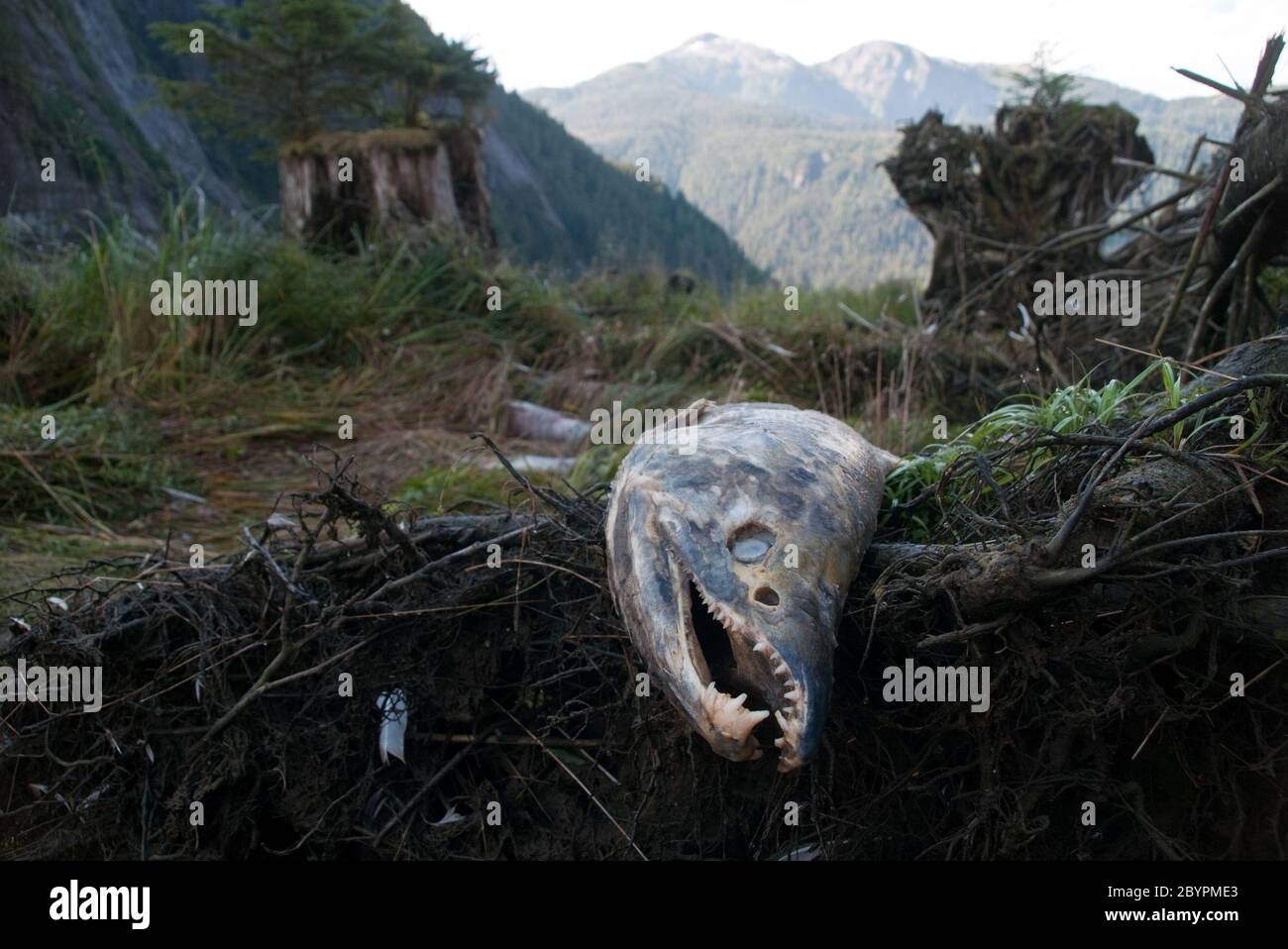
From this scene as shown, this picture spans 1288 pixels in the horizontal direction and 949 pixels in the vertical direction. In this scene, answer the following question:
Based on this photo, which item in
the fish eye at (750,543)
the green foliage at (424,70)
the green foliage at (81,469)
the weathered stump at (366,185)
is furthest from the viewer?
the green foliage at (424,70)

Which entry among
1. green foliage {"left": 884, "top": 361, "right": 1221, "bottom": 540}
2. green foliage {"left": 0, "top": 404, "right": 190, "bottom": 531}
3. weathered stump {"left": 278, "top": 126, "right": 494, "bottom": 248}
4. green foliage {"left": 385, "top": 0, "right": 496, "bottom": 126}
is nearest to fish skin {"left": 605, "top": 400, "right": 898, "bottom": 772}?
green foliage {"left": 884, "top": 361, "right": 1221, "bottom": 540}

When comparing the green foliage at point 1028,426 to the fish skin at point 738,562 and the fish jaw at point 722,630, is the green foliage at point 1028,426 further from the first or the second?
the fish jaw at point 722,630

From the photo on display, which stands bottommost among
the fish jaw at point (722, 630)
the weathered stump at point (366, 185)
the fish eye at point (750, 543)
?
the fish jaw at point (722, 630)

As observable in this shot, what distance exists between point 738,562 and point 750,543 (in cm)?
7

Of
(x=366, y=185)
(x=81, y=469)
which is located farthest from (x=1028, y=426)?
(x=366, y=185)

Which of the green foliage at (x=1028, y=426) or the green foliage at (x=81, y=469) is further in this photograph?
the green foliage at (x=81, y=469)

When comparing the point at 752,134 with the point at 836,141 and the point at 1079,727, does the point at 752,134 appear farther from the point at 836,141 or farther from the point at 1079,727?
the point at 1079,727

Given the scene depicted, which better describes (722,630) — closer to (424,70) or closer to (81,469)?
(81,469)

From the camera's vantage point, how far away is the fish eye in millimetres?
2125

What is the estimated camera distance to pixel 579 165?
4331 centimetres

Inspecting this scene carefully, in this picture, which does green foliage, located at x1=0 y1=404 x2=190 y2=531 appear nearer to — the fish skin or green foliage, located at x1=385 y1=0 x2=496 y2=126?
the fish skin

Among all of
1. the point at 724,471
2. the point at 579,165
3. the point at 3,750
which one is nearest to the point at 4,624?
the point at 3,750

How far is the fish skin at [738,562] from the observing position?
1.93 meters

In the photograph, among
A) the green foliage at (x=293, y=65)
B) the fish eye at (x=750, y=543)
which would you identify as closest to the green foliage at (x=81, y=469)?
the fish eye at (x=750, y=543)
